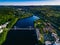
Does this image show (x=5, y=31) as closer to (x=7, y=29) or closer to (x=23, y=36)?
(x=7, y=29)

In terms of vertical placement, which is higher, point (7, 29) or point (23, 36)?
point (7, 29)

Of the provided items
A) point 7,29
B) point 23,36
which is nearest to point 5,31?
point 7,29

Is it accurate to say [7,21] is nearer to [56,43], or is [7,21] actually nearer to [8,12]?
[8,12]

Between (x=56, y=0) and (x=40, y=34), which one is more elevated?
(x=56, y=0)

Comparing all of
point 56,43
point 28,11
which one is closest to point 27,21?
point 28,11

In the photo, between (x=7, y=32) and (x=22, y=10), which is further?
(x=22, y=10)

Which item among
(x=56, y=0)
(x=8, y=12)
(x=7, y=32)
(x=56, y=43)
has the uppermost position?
(x=56, y=0)

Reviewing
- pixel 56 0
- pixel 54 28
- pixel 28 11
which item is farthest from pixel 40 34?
pixel 56 0
